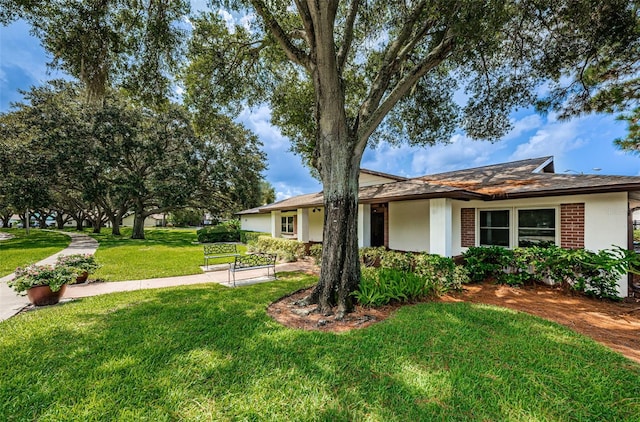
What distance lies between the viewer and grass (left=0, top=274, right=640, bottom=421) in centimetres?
266

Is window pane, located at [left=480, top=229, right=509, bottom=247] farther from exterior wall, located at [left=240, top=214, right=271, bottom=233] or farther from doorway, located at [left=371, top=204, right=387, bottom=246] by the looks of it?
exterior wall, located at [left=240, top=214, right=271, bottom=233]

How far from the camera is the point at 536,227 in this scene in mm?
7941

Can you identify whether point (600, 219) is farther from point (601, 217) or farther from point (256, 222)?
point (256, 222)

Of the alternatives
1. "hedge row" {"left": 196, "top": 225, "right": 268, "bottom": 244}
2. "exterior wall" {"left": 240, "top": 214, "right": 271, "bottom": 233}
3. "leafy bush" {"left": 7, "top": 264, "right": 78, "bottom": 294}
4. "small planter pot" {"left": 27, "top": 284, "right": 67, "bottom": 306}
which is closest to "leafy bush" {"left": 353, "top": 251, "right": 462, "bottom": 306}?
"leafy bush" {"left": 7, "top": 264, "right": 78, "bottom": 294}

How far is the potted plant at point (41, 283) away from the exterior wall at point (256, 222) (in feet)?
72.7

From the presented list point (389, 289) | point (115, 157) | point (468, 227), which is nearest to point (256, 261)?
point (389, 289)

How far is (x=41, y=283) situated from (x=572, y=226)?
43.8ft

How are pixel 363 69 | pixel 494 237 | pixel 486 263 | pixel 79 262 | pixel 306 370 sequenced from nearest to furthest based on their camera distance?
pixel 306 370
pixel 486 263
pixel 79 262
pixel 494 237
pixel 363 69

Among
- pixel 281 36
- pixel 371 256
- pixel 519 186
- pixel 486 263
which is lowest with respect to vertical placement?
pixel 371 256

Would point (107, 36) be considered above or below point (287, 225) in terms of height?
above

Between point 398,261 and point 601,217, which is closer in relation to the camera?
point 601,217

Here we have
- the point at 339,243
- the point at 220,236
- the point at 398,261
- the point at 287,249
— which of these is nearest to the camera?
the point at 339,243

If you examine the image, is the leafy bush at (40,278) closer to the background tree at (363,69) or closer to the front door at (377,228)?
the background tree at (363,69)

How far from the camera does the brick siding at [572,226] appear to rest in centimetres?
700
